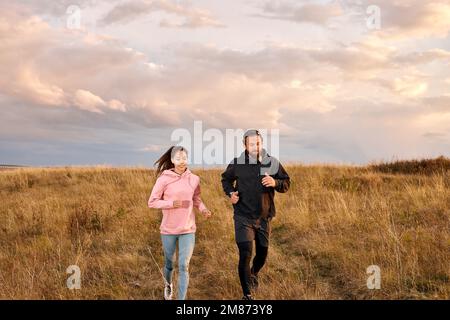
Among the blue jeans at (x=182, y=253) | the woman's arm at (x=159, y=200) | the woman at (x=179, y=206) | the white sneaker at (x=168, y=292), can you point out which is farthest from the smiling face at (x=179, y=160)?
the white sneaker at (x=168, y=292)

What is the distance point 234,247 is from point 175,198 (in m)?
3.28

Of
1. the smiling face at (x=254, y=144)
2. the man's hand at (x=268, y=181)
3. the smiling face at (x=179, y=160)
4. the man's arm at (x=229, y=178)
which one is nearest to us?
the smiling face at (x=179, y=160)

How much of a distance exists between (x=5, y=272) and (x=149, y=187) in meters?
7.67

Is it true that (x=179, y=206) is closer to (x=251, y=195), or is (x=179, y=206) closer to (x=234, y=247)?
(x=251, y=195)

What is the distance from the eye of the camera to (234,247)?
775 centimetres

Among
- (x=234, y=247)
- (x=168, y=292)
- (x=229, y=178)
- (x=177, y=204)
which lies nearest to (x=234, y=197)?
(x=229, y=178)

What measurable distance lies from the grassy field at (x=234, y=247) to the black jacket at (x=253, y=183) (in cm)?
108

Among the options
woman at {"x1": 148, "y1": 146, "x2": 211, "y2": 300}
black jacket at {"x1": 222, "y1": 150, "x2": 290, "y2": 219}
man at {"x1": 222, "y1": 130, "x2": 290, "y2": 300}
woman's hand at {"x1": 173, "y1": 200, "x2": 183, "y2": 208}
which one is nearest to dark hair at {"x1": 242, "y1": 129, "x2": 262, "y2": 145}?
man at {"x1": 222, "y1": 130, "x2": 290, "y2": 300}

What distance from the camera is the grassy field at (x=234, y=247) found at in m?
5.80

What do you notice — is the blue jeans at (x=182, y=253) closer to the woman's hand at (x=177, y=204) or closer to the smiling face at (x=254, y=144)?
the woman's hand at (x=177, y=204)

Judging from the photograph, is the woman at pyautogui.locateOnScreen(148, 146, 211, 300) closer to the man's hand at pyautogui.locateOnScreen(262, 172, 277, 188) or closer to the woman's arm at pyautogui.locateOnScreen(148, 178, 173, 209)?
the woman's arm at pyautogui.locateOnScreen(148, 178, 173, 209)
